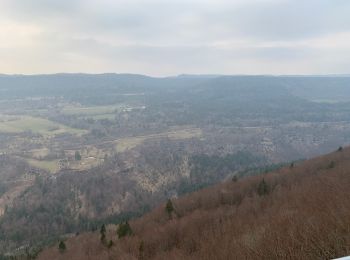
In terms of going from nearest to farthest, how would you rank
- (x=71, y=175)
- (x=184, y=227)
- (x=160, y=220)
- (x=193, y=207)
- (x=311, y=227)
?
(x=311, y=227), (x=184, y=227), (x=160, y=220), (x=193, y=207), (x=71, y=175)

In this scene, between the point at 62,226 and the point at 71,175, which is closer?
the point at 62,226

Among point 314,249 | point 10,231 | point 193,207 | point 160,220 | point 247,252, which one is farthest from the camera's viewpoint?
point 10,231

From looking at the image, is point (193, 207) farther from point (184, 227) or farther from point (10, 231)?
point (10, 231)

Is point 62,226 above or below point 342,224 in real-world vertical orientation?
below

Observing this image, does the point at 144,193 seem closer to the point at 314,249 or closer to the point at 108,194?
the point at 108,194

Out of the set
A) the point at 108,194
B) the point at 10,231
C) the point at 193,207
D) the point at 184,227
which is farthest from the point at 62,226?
the point at 184,227

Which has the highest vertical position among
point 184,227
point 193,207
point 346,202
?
point 346,202
